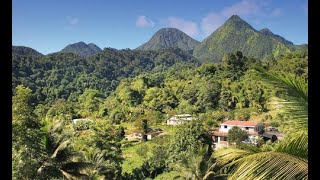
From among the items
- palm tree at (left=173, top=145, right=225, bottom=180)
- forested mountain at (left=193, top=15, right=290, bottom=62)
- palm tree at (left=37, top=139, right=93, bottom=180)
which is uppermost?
forested mountain at (left=193, top=15, right=290, bottom=62)

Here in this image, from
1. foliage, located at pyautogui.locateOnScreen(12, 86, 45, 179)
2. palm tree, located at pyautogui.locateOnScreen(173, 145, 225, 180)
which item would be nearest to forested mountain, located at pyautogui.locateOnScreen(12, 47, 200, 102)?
palm tree, located at pyautogui.locateOnScreen(173, 145, 225, 180)

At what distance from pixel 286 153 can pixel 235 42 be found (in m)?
123

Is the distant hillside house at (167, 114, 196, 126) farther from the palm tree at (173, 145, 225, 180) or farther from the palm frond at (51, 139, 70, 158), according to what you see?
the palm frond at (51, 139, 70, 158)

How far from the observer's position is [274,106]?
213cm

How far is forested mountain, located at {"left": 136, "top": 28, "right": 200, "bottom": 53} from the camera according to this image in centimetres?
17838

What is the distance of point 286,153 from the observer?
195 cm

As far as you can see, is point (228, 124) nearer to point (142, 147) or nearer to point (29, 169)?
point (142, 147)

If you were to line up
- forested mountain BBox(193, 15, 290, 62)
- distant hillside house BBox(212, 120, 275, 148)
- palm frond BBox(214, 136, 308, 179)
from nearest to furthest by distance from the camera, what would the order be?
palm frond BBox(214, 136, 308, 179), distant hillside house BBox(212, 120, 275, 148), forested mountain BBox(193, 15, 290, 62)

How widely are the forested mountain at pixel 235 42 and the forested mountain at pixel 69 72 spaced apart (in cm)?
4135

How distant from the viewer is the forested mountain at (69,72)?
4534 centimetres

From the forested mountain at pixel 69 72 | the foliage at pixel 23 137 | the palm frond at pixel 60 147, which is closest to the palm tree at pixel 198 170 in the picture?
the palm frond at pixel 60 147

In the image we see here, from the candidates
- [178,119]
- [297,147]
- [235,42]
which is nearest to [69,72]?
[178,119]

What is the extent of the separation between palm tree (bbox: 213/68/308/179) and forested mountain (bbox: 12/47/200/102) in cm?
3284

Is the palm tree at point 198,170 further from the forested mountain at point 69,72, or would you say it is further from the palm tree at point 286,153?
the forested mountain at point 69,72
